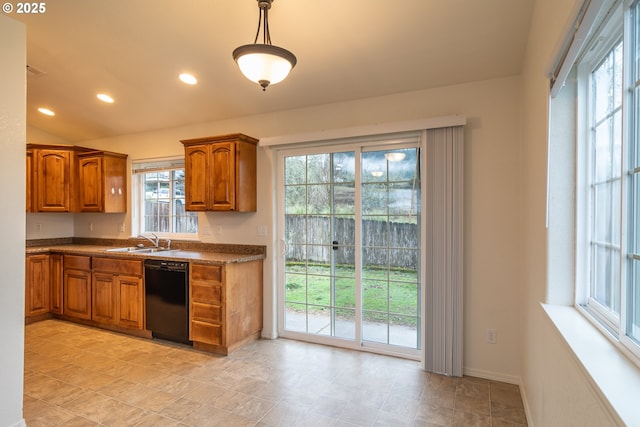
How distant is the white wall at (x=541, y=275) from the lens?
1.22 m

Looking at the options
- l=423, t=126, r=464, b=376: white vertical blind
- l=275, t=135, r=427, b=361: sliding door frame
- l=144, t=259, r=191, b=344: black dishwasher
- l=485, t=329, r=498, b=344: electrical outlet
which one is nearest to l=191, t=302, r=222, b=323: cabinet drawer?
l=144, t=259, r=191, b=344: black dishwasher

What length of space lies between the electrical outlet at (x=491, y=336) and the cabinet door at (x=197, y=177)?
10.2 ft

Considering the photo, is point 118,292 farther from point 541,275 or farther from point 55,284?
point 541,275

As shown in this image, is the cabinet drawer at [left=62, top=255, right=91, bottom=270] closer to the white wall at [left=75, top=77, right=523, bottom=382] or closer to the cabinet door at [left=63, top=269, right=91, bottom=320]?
the cabinet door at [left=63, top=269, right=91, bottom=320]

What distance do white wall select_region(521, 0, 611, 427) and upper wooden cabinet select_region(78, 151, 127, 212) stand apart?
4943 mm

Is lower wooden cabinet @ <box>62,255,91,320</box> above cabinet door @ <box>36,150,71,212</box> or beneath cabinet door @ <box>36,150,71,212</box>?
beneath

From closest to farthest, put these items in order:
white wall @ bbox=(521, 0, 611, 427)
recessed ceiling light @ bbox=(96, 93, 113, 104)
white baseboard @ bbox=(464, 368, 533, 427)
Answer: white wall @ bbox=(521, 0, 611, 427) → white baseboard @ bbox=(464, 368, 533, 427) → recessed ceiling light @ bbox=(96, 93, 113, 104)

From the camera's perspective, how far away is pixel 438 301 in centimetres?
292

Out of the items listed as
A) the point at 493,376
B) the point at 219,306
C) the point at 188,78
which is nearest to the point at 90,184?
the point at 188,78

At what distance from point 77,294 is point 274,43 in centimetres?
398

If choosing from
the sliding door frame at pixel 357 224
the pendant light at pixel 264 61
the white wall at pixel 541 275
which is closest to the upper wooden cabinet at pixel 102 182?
the sliding door frame at pixel 357 224

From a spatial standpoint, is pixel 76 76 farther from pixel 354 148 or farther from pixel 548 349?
pixel 548 349

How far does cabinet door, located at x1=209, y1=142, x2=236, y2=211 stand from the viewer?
363cm

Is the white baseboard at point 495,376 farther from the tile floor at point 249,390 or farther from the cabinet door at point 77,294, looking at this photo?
the cabinet door at point 77,294
